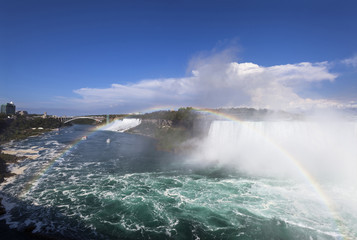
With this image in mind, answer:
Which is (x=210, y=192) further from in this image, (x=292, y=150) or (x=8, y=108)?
(x=8, y=108)

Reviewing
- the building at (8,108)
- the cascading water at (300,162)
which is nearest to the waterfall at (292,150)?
the cascading water at (300,162)

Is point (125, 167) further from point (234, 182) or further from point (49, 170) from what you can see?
point (234, 182)

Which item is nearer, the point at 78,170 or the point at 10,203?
the point at 10,203

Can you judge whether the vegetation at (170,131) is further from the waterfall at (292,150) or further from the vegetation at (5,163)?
the vegetation at (5,163)

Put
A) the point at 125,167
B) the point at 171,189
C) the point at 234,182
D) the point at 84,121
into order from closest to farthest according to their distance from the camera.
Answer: the point at 171,189 < the point at 234,182 < the point at 125,167 < the point at 84,121

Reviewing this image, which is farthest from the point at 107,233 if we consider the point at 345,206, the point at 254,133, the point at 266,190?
the point at 254,133

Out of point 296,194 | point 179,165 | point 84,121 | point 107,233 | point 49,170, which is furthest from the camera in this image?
point 84,121
